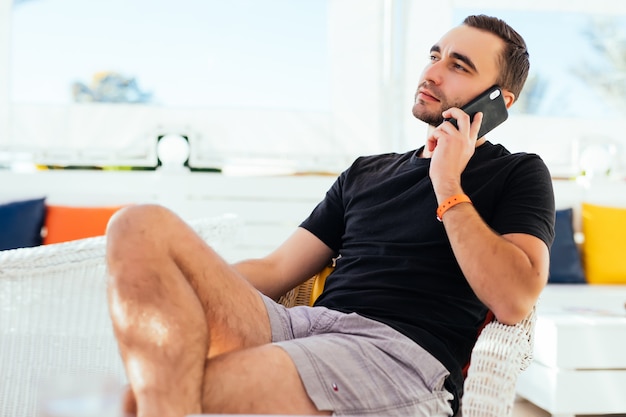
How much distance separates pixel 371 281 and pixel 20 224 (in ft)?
8.01

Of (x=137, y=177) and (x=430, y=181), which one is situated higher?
(x=430, y=181)

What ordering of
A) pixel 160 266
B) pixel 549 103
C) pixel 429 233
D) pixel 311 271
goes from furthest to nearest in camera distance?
1. pixel 549 103
2. pixel 311 271
3. pixel 429 233
4. pixel 160 266

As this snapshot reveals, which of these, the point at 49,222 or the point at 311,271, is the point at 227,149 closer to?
the point at 49,222

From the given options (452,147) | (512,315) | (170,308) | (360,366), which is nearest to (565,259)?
(452,147)

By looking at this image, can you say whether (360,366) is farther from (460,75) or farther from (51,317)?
(51,317)

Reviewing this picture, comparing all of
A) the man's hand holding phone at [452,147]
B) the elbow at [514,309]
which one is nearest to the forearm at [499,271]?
the elbow at [514,309]

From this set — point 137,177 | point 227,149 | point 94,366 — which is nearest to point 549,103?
point 227,149

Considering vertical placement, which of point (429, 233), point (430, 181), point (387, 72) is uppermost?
point (387, 72)

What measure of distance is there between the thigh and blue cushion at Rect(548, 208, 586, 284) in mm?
2808

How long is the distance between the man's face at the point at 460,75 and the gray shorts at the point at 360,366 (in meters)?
0.62

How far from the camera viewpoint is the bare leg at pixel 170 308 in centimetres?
108

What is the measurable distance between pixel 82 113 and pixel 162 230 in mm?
3222

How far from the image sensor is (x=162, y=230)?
129 centimetres

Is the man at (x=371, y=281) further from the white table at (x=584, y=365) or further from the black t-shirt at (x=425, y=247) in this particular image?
the white table at (x=584, y=365)
